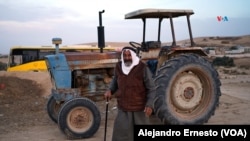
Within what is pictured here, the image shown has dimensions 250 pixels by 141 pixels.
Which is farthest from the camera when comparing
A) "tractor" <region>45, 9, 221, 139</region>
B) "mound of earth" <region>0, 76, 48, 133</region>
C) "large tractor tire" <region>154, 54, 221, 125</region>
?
"mound of earth" <region>0, 76, 48, 133</region>

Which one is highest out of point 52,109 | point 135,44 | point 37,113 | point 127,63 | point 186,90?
point 135,44

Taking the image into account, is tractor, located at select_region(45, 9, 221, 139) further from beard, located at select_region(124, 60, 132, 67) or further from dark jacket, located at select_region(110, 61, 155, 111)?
beard, located at select_region(124, 60, 132, 67)

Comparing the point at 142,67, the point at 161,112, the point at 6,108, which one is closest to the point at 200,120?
the point at 161,112

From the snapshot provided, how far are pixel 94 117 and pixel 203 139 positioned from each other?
2620 millimetres

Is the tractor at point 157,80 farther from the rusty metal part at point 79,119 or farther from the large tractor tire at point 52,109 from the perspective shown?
the large tractor tire at point 52,109

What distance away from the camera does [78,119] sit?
746cm

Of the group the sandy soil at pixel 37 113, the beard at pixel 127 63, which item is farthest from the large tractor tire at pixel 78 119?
the beard at pixel 127 63

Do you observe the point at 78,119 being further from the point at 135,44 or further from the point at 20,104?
the point at 20,104

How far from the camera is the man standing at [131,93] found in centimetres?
541

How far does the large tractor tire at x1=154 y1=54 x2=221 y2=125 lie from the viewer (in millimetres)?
7703

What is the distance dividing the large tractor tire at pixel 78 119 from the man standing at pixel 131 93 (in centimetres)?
203

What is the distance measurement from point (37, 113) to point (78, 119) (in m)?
3.17

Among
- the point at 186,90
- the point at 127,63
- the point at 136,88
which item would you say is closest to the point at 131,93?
the point at 136,88

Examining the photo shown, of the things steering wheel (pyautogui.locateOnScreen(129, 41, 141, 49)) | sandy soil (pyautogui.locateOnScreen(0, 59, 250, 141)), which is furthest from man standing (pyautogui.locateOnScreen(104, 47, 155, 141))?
steering wheel (pyautogui.locateOnScreen(129, 41, 141, 49))
